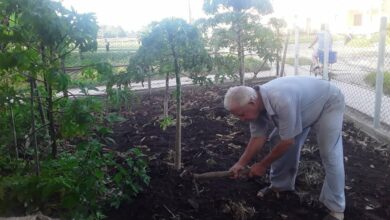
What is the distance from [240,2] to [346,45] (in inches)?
90.5

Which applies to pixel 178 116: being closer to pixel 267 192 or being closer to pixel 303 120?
Result: pixel 267 192

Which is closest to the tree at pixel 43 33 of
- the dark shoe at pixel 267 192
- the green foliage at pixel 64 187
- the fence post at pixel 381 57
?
the green foliage at pixel 64 187

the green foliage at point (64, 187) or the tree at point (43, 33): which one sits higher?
the tree at point (43, 33)

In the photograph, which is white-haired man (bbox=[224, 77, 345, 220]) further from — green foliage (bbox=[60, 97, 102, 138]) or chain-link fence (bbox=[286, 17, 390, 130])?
chain-link fence (bbox=[286, 17, 390, 130])

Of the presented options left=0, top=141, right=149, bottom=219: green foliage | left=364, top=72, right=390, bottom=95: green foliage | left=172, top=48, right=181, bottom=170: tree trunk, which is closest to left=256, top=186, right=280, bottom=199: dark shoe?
left=172, top=48, right=181, bottom=170: tree trunk

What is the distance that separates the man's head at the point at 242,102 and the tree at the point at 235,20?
4360mm

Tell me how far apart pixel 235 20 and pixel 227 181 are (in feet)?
13.8

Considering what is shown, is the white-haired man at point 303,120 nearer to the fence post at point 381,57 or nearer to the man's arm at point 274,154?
the man's arm at point 274,154

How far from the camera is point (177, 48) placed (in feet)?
11.8

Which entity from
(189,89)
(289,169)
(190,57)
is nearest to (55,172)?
(190,57)

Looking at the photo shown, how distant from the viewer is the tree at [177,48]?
3.50 m

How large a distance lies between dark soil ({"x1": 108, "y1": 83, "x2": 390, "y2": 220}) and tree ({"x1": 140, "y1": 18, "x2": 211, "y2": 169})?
0.96 meters

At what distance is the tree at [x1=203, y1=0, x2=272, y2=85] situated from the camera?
735cm

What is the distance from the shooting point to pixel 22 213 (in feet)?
9.08
